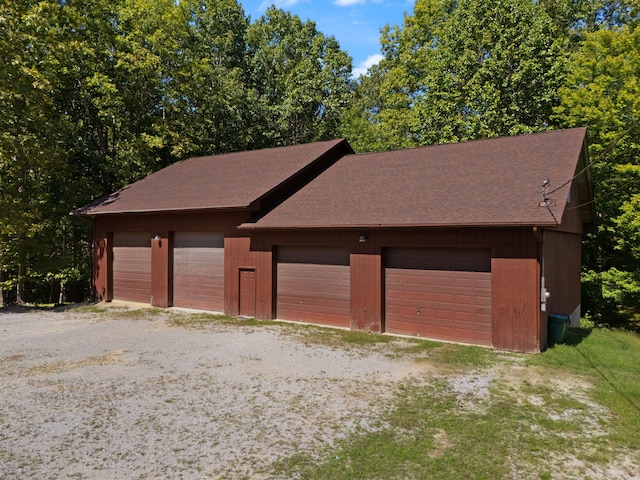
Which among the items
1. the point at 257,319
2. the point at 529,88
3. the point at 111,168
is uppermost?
the point at 529,88

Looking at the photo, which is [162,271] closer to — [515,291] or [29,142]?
[29,142]

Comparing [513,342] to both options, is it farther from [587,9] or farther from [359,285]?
[587,9]

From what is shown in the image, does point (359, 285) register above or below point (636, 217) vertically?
below

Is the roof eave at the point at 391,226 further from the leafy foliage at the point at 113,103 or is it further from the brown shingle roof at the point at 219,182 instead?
the leafy foliage at the point at 113,103

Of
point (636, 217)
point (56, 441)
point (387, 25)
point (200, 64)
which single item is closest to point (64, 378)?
point (56, 441)

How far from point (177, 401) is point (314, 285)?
674 centimetres

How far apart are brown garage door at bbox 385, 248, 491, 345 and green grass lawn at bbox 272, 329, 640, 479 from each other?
1711mm

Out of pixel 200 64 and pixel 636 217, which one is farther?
pixel 200 64

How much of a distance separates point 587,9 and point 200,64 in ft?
80.5

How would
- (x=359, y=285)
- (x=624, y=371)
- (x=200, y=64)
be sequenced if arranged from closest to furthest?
1. (x=624, y=371)
2. (x=359, y=285)
3. (x=200, y=64)

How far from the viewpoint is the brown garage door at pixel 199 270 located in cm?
1484

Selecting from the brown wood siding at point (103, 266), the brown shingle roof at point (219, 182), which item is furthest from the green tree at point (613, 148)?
the brown wood siding at point (103, 266)

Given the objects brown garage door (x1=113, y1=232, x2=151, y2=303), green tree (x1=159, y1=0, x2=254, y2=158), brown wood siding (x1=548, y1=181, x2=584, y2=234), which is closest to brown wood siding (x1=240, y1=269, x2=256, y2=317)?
brown garage door (x1=113, y1=232, x2=151, y2=303)

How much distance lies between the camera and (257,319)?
13.7 meters
